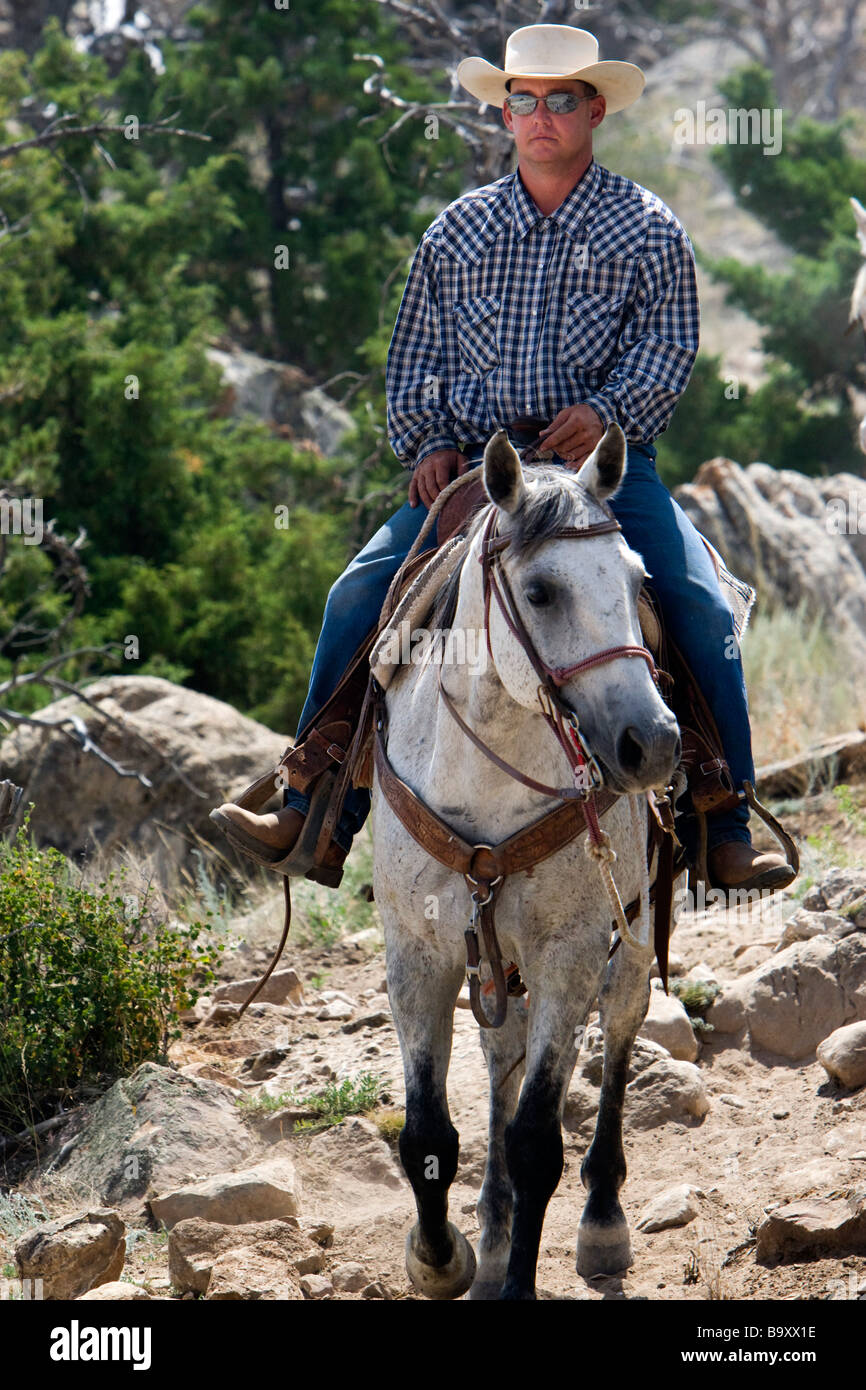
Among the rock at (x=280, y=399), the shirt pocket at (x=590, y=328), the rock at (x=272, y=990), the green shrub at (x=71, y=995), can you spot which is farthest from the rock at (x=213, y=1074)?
the rock at (x=280, y=399)

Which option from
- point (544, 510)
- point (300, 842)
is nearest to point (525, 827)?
point (544, 510)

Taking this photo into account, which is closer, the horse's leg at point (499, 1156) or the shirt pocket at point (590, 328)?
the horse's leg at point (499, 1156)

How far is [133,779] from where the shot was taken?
363 inches

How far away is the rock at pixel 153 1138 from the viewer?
17.1ft

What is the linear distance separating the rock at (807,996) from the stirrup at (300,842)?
7.25 feet

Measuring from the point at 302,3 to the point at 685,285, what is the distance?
14.3m

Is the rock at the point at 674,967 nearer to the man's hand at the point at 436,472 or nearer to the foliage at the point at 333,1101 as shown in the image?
the foliage at the point at 333,1101

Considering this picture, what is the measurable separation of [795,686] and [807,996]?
4.82m

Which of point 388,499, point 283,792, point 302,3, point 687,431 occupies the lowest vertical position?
point 283,792

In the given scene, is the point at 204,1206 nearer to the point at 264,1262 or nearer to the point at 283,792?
the point at 264,1262

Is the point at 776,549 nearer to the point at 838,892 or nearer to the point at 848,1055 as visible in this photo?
the point at 838,892

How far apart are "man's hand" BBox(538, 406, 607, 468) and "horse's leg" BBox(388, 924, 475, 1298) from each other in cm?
153

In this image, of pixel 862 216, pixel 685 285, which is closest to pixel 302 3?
pixel 862 216

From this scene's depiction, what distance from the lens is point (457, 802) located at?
13.0ft
